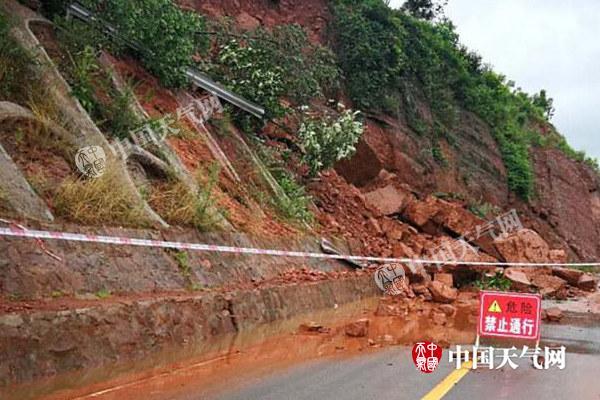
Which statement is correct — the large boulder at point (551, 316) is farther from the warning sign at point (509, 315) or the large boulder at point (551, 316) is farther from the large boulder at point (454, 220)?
the large boulder at point (454, 220)

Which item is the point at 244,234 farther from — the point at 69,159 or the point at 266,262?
the point at 69,159

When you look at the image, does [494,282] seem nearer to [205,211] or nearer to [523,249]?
[523,249]

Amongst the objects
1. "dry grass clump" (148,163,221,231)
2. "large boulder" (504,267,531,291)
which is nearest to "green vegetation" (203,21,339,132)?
"large boulder" (504,267,531,291)

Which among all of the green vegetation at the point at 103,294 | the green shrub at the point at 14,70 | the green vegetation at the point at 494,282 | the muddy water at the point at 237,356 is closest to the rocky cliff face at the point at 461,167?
the green vegetation at the point at 494,282

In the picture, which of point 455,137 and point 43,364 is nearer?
point 43,364

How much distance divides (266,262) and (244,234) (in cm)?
62

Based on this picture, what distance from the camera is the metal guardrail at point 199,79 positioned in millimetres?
12648

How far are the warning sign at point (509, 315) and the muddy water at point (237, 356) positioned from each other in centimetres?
163

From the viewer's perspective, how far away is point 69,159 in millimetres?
8930

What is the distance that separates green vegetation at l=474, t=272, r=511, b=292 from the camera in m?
16.9

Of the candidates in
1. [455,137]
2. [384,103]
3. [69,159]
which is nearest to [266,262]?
[69,159]

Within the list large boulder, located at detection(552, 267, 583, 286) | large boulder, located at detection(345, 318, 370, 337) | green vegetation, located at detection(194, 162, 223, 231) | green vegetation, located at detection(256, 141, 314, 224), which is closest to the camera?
large boulder, located at detection(345, 318, 370, 337)

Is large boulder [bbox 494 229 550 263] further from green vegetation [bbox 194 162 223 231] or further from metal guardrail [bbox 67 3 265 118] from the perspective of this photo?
green vegetation [bbox 194 162 223 231]

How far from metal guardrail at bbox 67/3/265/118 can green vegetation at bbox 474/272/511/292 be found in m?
6.79
